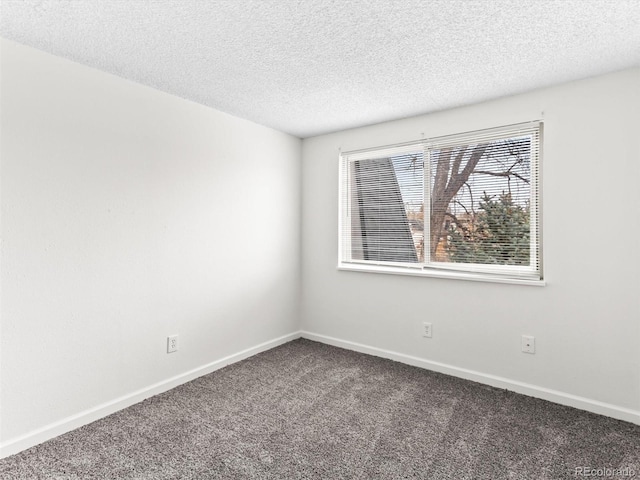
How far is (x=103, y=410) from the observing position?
2.36 metres

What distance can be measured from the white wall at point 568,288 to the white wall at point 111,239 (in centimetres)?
164

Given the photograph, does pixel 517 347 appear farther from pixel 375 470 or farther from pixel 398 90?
pixel 398 90

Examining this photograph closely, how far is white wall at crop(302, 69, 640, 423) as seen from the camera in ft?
7.68

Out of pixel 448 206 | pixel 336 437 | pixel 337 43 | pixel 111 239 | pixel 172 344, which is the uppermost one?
pixel 337 43

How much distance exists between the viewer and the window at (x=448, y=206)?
2787mm

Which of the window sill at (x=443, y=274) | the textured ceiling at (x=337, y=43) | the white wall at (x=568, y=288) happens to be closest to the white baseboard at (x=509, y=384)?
the white wall at (x=568, y=288)

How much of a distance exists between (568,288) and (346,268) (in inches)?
72.2

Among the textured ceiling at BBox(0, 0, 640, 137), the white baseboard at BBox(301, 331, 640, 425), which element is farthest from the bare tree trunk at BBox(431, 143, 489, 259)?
the white baseboard at BBox(301, 331, 640, 425)

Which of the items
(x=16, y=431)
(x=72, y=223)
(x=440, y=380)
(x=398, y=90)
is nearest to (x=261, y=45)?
(x=398, y=90)

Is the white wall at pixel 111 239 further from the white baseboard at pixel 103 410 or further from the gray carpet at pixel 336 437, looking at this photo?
the gray carpet at pixel 336 437

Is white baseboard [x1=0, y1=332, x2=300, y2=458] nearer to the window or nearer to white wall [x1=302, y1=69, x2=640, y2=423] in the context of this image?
the window

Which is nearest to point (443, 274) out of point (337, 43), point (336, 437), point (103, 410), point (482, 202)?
point (482, 202)

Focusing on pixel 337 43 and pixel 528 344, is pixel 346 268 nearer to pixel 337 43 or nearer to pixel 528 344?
pixel 528 344

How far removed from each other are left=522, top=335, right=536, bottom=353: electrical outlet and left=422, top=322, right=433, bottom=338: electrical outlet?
0.71m
